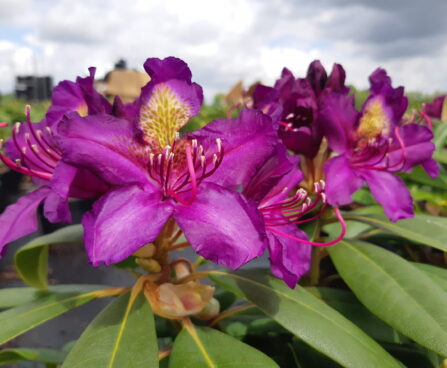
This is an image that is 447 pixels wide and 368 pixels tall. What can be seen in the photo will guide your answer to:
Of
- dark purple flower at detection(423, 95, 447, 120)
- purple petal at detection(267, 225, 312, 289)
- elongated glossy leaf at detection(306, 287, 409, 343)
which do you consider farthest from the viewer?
dark purple flower at detection(423, 95, 447, 120)

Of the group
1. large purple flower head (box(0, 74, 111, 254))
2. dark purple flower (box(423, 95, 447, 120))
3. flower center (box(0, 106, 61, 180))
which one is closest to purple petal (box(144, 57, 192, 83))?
large purple flower head (box(0, 74, 111, 254))

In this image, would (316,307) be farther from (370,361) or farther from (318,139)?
(318,139)

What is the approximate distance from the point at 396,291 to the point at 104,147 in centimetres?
58

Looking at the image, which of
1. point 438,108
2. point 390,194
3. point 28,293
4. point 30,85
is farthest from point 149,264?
point 30,85

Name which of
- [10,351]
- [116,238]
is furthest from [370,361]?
[10,351]

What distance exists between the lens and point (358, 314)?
1.00 meters

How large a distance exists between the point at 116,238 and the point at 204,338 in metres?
0.29

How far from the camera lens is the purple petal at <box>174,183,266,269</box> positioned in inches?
24.8

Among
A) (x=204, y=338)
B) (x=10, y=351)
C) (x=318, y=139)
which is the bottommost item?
(x=10, y=351)

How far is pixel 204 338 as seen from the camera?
818 millimetres

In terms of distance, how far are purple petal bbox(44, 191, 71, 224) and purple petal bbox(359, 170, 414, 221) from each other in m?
0.62

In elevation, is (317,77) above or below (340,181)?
above

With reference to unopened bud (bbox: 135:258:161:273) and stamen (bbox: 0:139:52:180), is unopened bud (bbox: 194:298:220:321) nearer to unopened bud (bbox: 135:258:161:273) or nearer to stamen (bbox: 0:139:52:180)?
unopened bud (bbox: 135:258:161:273)

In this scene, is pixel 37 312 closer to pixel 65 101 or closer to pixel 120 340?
pixel 120 340
